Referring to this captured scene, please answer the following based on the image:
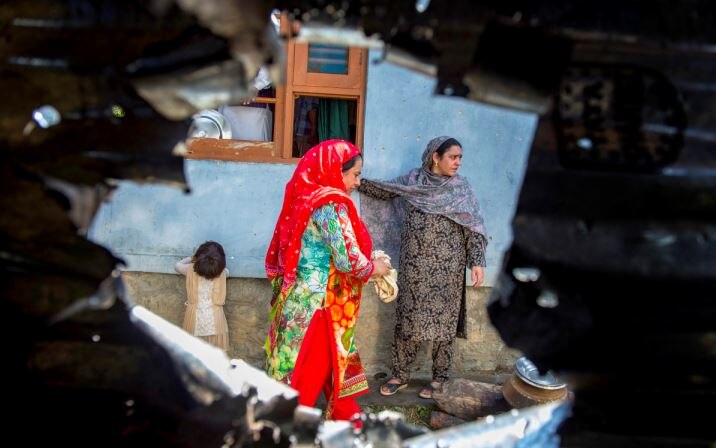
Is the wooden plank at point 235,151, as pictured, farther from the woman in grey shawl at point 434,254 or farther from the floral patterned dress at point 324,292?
the floral patterned dress at point 324,292

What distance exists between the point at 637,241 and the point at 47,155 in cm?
140

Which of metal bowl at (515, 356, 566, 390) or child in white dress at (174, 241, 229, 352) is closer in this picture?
metal bowl at (515, 356, 566, 390)

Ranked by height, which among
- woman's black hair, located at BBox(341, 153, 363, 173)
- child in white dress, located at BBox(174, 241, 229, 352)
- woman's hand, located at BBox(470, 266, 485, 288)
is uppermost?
woman's black hair, located at BBox(341, 153, 363, 173)

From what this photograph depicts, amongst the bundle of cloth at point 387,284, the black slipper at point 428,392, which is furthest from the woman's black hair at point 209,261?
the black slipper at point 428,392

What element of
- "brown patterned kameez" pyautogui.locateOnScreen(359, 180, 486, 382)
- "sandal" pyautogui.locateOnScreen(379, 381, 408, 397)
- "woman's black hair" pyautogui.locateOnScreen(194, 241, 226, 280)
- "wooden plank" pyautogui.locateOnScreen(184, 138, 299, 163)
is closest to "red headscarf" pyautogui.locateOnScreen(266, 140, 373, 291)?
"woman's black hair" pyautogui.locateOnScreen(194, 241, 226, 280)

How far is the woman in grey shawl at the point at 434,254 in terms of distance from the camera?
521cm

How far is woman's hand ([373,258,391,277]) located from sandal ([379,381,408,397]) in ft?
4.27

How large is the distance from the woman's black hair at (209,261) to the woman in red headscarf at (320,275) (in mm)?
733

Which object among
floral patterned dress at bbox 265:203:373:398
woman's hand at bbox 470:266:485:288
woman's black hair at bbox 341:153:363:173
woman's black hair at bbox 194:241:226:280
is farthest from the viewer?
woman's hand at bbox 470:266:485:288

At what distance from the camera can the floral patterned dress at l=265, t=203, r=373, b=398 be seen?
418cm

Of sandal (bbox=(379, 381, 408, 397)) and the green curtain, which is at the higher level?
the green curtain

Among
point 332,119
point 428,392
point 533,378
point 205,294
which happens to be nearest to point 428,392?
point 428,392

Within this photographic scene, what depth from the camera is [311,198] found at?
13.9ft

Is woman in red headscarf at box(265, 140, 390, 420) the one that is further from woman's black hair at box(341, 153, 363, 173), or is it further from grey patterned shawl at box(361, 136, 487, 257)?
grey patterned shawl at box(361, 136, 487, 257)
